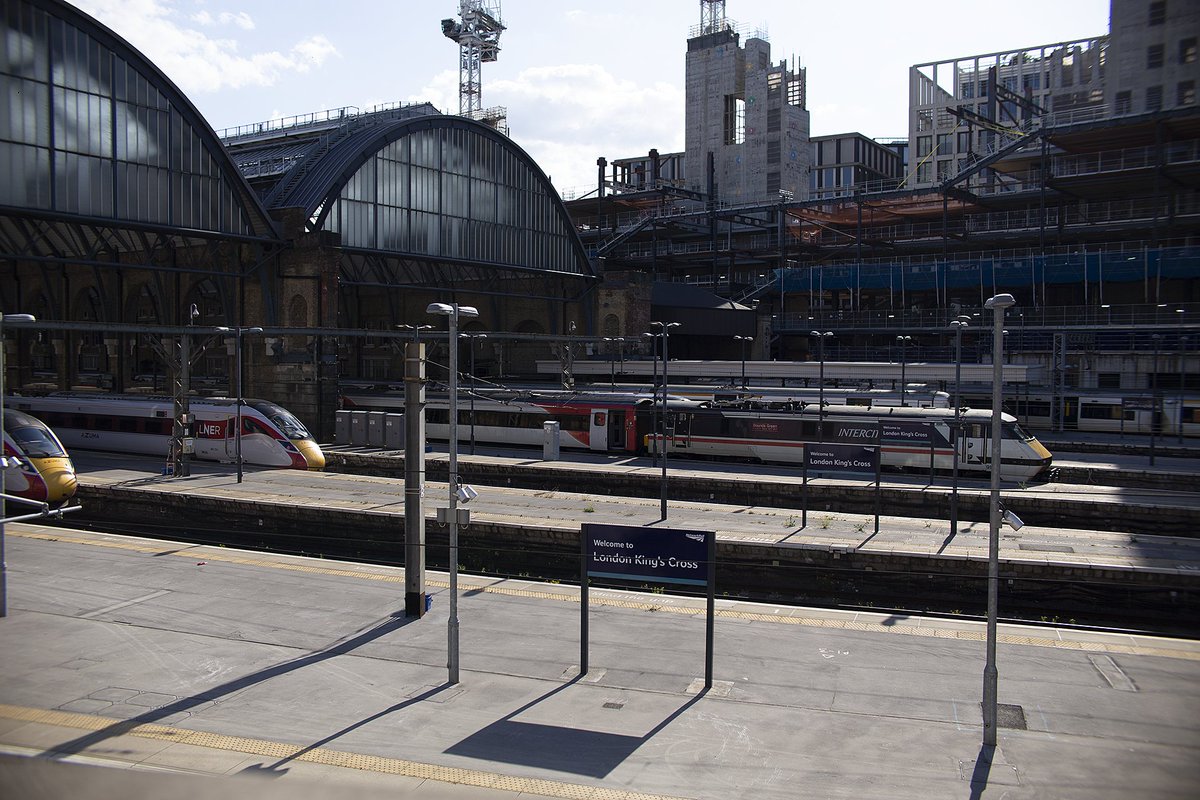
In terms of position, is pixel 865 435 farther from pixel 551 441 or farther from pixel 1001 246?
pixel 1001 246

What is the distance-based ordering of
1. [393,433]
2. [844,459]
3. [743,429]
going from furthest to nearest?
[393,433] → [743,429] → [844,459]

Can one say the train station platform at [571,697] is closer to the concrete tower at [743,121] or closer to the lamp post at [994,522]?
the lamp post at [994,522]

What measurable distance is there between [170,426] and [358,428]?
8483 millimetres

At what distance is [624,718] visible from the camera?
13.0m

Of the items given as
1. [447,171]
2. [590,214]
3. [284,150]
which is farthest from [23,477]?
[590,214]

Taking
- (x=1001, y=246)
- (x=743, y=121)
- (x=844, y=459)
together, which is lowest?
(x=844, y=459)

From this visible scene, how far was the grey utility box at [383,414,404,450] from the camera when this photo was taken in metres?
42.2

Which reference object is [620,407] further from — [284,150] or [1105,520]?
[284,150]

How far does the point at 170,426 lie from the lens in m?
38.6

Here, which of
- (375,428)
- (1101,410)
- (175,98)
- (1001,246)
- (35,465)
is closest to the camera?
(35,465)

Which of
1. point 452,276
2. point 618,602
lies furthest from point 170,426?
point 618,602

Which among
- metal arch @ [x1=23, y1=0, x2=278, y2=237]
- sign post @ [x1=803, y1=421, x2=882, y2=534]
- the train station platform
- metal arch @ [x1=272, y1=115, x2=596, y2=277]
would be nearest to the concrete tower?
metal arch @ [x1=272, y1=115, x2=596, y2=277]

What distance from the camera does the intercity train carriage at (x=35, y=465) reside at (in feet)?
91.9

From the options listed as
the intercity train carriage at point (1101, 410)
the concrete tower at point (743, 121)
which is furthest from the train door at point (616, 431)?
the concrete tower at point (743, 121)
